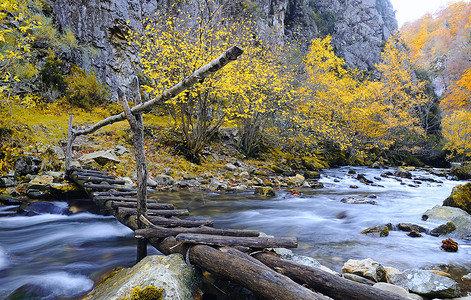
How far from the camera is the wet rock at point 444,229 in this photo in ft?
19.1

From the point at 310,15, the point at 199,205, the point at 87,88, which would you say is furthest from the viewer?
the point at 310,15

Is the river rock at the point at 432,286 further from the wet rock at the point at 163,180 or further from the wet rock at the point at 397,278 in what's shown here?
the wet rock at the point at 163,180

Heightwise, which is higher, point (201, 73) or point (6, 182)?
point (201, 73)

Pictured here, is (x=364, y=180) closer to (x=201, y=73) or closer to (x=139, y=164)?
(x=139, y=164)

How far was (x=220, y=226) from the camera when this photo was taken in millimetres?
6586

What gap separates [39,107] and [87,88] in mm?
2999

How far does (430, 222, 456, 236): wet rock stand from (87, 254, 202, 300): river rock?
5.85m

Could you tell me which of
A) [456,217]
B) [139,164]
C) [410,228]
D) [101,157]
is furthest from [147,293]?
[101,157]

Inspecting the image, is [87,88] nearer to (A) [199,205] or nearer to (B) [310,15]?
(A) [199,205]

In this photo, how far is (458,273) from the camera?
13.1 ft

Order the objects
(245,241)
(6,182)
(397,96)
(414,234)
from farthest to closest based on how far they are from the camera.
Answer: (397,96), (6,182), (414,234), (245,241)

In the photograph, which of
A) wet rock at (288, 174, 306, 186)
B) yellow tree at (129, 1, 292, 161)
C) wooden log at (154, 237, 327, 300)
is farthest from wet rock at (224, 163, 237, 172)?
wooden log at (154, 237, 327, 300)

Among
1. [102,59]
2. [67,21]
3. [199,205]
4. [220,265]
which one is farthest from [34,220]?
[67,21]

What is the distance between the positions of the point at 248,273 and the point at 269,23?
1200 inches
